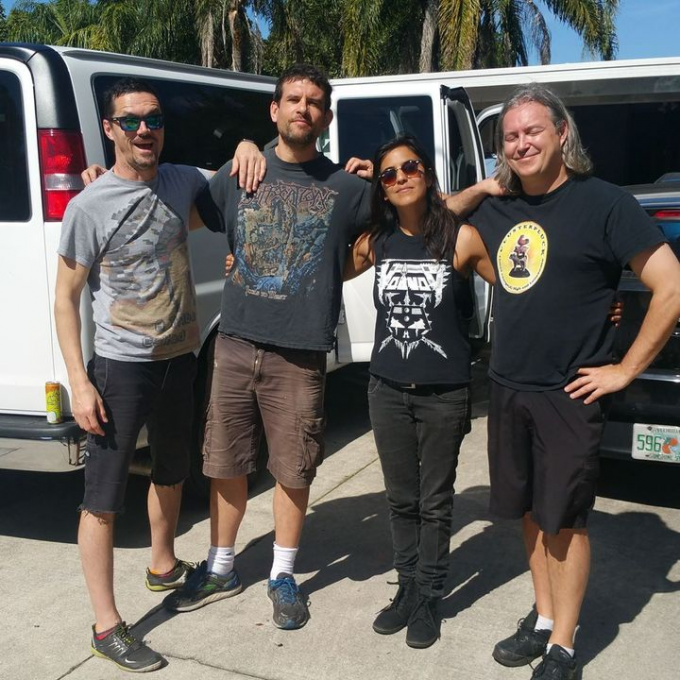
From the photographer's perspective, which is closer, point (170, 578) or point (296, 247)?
point (296, 247)

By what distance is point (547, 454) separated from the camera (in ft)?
10.1

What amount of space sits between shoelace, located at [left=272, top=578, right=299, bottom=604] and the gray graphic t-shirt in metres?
1.03

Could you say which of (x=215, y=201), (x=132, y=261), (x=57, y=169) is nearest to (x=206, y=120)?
(x=57, y=169)

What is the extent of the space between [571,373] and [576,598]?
2.54 feet

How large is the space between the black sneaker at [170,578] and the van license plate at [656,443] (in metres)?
2.11

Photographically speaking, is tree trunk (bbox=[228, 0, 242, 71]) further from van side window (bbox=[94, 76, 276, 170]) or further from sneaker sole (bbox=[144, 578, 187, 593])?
sneaker sole (bbox=[144, 578, 187, 593])

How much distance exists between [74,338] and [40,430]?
732 millimetres

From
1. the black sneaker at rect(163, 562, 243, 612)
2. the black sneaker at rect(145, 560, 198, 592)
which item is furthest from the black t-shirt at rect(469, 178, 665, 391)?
the black sneaker at rect(145, 560, 198, 592)

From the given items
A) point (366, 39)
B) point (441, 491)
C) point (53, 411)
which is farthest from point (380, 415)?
point (366, 39)

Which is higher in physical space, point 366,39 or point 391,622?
point 366,39

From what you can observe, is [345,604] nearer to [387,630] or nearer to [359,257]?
[387,630]

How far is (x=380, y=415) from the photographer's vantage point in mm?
3490

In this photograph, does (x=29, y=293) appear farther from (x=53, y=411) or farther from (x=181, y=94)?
(x=181, y=94)

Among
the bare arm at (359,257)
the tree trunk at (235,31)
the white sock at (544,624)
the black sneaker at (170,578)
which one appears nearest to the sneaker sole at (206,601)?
the black sneaker at (170,578)
